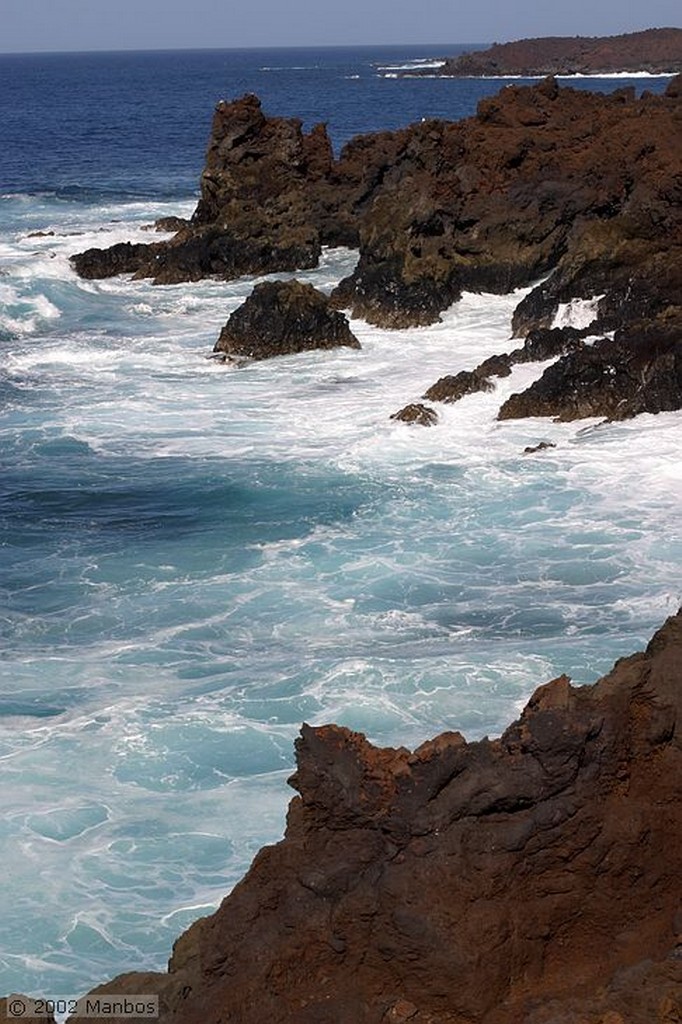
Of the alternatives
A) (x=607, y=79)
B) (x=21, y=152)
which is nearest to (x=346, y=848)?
(x=21, y=152)

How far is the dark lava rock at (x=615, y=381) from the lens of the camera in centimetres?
2492

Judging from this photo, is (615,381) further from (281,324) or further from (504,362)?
(281,324)

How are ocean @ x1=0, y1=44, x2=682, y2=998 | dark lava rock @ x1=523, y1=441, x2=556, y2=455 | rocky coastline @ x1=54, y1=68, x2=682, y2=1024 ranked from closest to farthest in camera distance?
1. rocky coastline @ x1=54, y1=68, x2=682, y2=1024
2. ocean @ x1=0, y1=44, x2=682, y2=998
3. dark lava rock @ x1=523, y1=441, x2=556, y2=455

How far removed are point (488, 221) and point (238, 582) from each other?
20.8 m

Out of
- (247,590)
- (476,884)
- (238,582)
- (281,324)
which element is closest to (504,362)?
(281,324)

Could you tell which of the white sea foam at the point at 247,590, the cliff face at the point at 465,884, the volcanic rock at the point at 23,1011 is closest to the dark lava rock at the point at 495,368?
the white sea foam at the point at 247,590

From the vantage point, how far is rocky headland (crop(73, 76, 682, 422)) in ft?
93.6

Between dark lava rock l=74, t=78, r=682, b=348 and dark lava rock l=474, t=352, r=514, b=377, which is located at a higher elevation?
dark lava rock l=74, t=78, r=682, b=348

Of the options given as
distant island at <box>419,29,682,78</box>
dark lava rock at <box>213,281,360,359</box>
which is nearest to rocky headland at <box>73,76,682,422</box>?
dark lava rock at <box>213,281,360,359</box>

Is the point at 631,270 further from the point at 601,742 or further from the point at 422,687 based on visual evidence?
the point at 601,742

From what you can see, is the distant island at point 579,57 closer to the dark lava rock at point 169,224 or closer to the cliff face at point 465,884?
the dark lava rock at point 169,224

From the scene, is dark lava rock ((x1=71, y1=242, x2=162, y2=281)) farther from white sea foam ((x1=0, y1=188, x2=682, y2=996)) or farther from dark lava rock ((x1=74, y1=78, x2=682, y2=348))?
white sea foam ((x1=0, y1=188, x2=682, y2=996))
